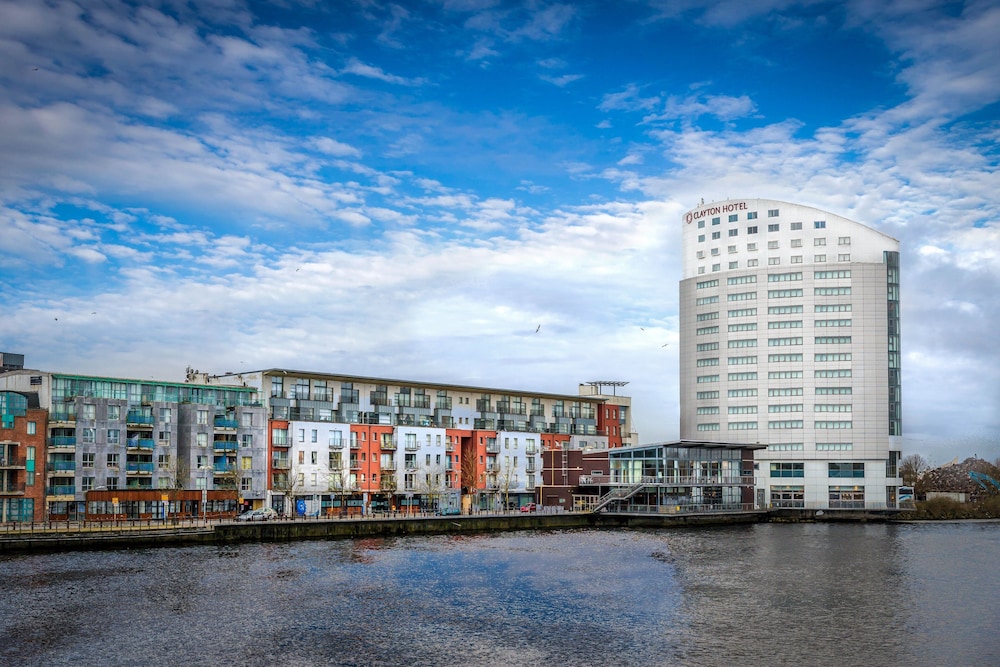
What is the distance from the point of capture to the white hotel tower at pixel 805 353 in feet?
588

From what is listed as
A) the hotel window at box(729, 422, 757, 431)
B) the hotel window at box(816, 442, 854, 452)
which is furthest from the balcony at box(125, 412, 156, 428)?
the hotel window at box(816, 442, 854, 452)

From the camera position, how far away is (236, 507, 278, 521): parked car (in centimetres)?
11556

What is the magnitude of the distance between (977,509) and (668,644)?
155598 mm

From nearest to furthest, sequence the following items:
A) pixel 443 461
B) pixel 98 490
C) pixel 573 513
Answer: pixel 98 490
pixel 573 513
pixel 443 461

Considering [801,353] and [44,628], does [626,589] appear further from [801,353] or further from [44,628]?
[801,353]

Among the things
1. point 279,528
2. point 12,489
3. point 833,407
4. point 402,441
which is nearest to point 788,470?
point 833,407

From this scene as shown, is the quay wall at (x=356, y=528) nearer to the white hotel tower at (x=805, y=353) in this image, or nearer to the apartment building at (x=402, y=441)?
the white hotel tower at (x=805, y=353)

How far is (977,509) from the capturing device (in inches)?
7333

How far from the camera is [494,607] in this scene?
65625mm

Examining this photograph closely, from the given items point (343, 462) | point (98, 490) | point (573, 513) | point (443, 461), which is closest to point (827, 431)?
point (573, 513)

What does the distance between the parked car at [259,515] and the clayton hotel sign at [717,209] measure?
365 ft

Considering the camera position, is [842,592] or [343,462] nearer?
[842,592]

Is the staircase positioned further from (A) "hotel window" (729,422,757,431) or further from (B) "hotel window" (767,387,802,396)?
(B) "hotel window" (767,387,802,396)

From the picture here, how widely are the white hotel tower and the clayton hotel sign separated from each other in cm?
47
